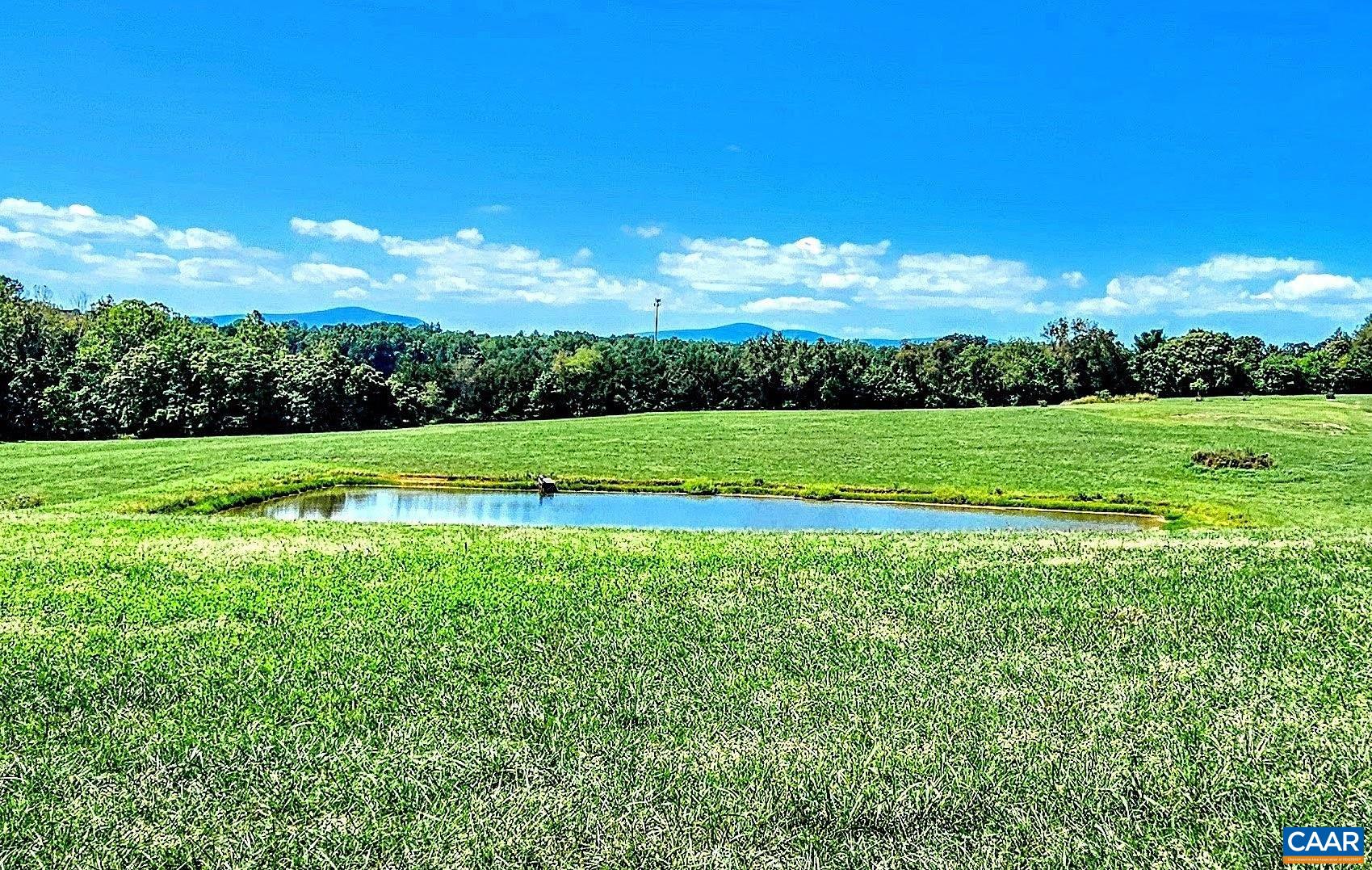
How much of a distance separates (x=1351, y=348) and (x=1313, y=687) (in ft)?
274

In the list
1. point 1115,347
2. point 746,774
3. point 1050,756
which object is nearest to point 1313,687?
point 1050,756

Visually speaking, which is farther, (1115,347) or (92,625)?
(1115,347)

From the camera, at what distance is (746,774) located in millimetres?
4867

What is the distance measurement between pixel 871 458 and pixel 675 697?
24.1 m

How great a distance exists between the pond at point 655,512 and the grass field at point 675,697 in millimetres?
7316

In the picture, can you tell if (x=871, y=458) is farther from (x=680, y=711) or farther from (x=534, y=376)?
(x=534, y=376)

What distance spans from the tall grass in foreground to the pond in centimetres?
921

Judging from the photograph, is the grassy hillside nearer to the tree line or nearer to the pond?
the pond

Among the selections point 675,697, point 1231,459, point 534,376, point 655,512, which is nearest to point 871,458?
point 1231,459

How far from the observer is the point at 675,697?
18.9 feet

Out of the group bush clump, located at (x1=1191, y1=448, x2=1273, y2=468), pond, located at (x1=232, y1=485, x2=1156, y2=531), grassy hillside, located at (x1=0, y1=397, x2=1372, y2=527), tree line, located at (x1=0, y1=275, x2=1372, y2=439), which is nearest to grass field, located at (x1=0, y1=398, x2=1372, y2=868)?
pond, located at (x1=232, y1=485, x2=1156, y2=531)

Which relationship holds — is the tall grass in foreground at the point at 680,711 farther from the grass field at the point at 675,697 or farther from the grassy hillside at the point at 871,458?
the grassy hillside at the point at 871,458

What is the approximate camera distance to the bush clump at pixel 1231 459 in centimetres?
2520

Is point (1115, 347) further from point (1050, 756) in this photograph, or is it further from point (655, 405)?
point (1050, 756)
